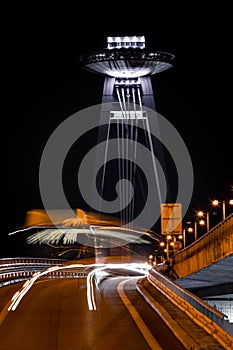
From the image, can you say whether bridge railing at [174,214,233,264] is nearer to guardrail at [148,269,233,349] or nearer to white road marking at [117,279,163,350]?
guardrail at [148,269,233,349]

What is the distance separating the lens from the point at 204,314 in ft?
74.6

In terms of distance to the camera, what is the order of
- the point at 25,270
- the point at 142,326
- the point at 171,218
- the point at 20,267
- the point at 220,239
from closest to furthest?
the point at 142,326 < the point at 220,239 < the point at 20,267 < the point at 171,218 < the point at 25,270

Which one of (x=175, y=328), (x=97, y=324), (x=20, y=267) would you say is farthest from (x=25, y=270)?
(x=175, y=328)

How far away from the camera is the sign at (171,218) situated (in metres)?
70.0

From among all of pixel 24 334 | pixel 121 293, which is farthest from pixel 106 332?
pixel 121 293

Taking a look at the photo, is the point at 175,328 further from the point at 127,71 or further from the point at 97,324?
the point at 127,71

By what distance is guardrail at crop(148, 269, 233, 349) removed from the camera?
19000 mm

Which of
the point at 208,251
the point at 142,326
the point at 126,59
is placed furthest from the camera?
the point at 126,59

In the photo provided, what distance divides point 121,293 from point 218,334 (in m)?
19.9

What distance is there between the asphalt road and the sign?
32573mm

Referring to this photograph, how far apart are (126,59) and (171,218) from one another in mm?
60123

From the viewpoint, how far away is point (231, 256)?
35594 mm

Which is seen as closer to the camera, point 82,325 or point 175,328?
point 175,328

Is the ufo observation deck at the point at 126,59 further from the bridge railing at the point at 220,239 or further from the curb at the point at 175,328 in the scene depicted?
the curb at the point at 175,328
